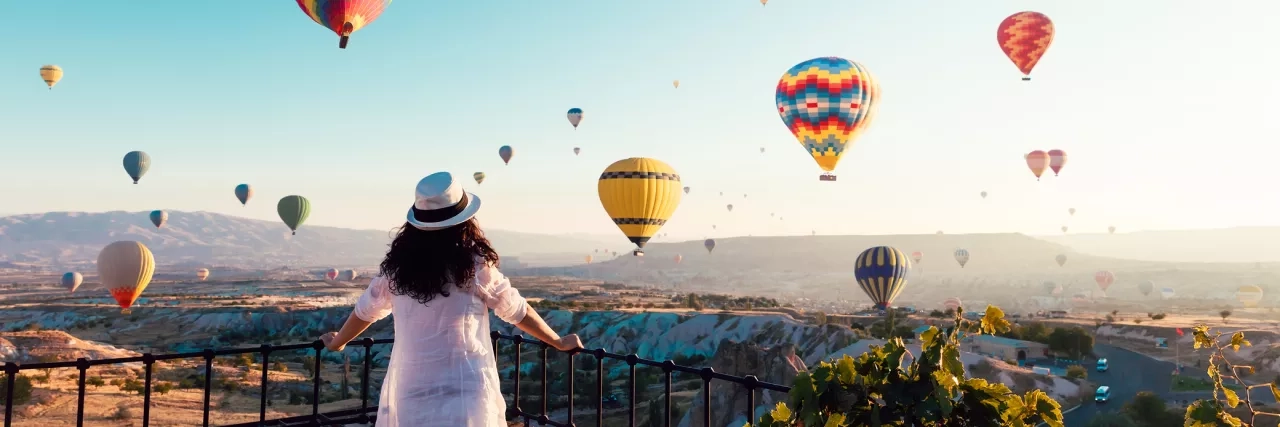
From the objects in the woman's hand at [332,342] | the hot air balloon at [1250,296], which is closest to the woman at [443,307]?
the woman's hand at [332,342]

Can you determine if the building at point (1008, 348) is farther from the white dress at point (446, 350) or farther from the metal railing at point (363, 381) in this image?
the white dress at point (446, 350)

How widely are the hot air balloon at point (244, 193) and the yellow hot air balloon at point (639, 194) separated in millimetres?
64754

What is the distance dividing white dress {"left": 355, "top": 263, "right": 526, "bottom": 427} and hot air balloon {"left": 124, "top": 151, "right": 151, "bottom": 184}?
80.3 meters

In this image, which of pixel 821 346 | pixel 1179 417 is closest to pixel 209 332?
pixel 821 346

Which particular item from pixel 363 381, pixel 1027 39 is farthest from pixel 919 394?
pixel 1027 39

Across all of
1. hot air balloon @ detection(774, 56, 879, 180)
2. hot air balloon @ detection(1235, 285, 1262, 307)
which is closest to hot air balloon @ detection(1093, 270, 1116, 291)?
hot air balloon @ detection(1235, 285, 1262, 307)

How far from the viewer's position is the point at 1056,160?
64.1 metres

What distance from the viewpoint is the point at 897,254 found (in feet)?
181

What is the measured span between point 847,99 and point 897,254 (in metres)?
24.2

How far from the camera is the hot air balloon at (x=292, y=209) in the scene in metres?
78.1

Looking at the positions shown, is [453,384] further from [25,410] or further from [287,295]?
[287,295]

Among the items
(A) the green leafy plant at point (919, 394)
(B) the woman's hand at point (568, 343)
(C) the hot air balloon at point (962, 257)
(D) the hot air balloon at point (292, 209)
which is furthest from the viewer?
(C) the hot air balloon at point (962, 257)

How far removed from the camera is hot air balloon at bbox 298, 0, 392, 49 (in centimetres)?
2745

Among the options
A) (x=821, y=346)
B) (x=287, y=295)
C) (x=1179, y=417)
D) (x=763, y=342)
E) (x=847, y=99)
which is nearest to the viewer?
(x=847, y=99)
